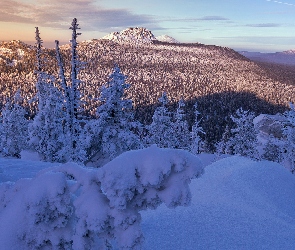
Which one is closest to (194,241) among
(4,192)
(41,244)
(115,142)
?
(41,244)

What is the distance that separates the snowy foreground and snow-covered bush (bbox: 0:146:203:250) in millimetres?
19

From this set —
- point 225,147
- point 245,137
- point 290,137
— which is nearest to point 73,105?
point 245,137

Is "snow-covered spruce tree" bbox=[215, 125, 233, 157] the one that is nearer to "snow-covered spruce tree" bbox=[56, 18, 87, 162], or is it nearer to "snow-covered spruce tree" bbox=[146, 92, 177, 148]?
"snow-covered spruce tree" bbox=[146, 92, 177, 148]

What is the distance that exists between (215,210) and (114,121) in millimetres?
12358

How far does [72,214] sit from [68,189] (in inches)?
19.5

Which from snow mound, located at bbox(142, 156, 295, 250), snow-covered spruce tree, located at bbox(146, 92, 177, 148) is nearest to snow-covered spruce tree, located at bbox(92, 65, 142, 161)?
snow mound, located at bbox(142, 156, 295, 250)

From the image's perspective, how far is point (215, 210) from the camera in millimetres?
7598

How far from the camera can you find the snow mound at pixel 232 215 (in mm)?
6316

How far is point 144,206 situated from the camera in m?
3.93

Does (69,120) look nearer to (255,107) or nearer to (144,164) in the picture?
(144,164)

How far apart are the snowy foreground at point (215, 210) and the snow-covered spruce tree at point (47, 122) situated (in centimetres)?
1024

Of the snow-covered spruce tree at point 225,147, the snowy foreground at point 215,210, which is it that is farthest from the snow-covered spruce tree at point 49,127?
the snow-covered spruce tree at point 225,147

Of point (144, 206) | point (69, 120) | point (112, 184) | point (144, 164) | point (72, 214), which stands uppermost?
point (144, 164)

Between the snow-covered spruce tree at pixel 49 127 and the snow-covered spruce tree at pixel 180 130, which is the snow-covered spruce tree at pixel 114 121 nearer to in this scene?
the snow-covered spruce tree at pixel 49 127
